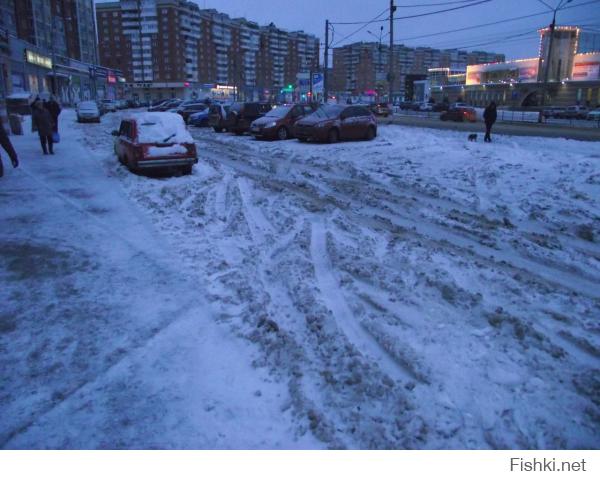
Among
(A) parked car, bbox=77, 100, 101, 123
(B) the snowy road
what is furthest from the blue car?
(B) the snowy road

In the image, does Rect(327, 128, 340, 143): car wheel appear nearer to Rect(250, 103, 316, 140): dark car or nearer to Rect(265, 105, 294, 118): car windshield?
Rect(250, 103, 316, 140): dark car

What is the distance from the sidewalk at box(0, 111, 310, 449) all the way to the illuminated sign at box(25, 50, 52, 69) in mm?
56762

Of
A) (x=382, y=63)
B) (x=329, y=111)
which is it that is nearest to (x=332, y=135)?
(x=329, y=111)

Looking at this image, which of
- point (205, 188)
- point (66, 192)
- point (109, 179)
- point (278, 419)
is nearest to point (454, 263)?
point (278, 419)

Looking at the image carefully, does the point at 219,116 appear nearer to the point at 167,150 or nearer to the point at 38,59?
the point at 167,150

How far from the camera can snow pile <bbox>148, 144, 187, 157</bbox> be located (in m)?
12.0

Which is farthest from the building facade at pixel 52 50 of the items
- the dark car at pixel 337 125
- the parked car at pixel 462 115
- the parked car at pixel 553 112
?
the parked car at pixel 553 112

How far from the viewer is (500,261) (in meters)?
6.25

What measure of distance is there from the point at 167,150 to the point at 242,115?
13085mm

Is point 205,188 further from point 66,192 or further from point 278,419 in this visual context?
point 278,419

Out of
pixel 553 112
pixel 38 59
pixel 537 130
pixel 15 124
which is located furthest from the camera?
pixel 38 59

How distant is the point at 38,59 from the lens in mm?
58156

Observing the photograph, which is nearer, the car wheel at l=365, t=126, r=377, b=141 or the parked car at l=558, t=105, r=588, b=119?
the car wheel at l=365, t=126, r=377, b=141

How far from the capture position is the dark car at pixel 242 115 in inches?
965
